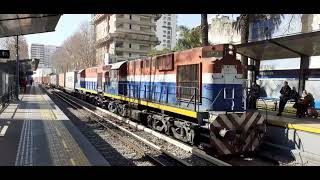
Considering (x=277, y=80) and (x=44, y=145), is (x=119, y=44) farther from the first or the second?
(x=44, y=145)

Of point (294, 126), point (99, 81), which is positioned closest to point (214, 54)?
point (294, 126)

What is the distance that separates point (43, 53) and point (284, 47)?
148415 mm

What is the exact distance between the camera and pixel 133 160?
1080 centimetres

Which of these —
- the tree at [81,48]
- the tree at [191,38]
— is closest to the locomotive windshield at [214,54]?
the tree at [191,38]

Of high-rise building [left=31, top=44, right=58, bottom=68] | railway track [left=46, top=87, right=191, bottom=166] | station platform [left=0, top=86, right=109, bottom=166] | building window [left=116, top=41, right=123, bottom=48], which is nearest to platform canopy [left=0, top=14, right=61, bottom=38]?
station platform [left=0, top=86, right=109, bottom=166]

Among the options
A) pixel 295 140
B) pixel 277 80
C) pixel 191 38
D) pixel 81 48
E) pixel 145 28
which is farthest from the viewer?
pixel 81 48

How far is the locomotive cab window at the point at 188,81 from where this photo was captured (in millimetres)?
12891

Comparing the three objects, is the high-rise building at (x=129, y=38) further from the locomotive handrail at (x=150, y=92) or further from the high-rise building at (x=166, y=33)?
the locomotive handrail at (x=150, y=92)

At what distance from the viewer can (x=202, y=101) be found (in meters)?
12.7

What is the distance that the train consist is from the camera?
11.6 meters
